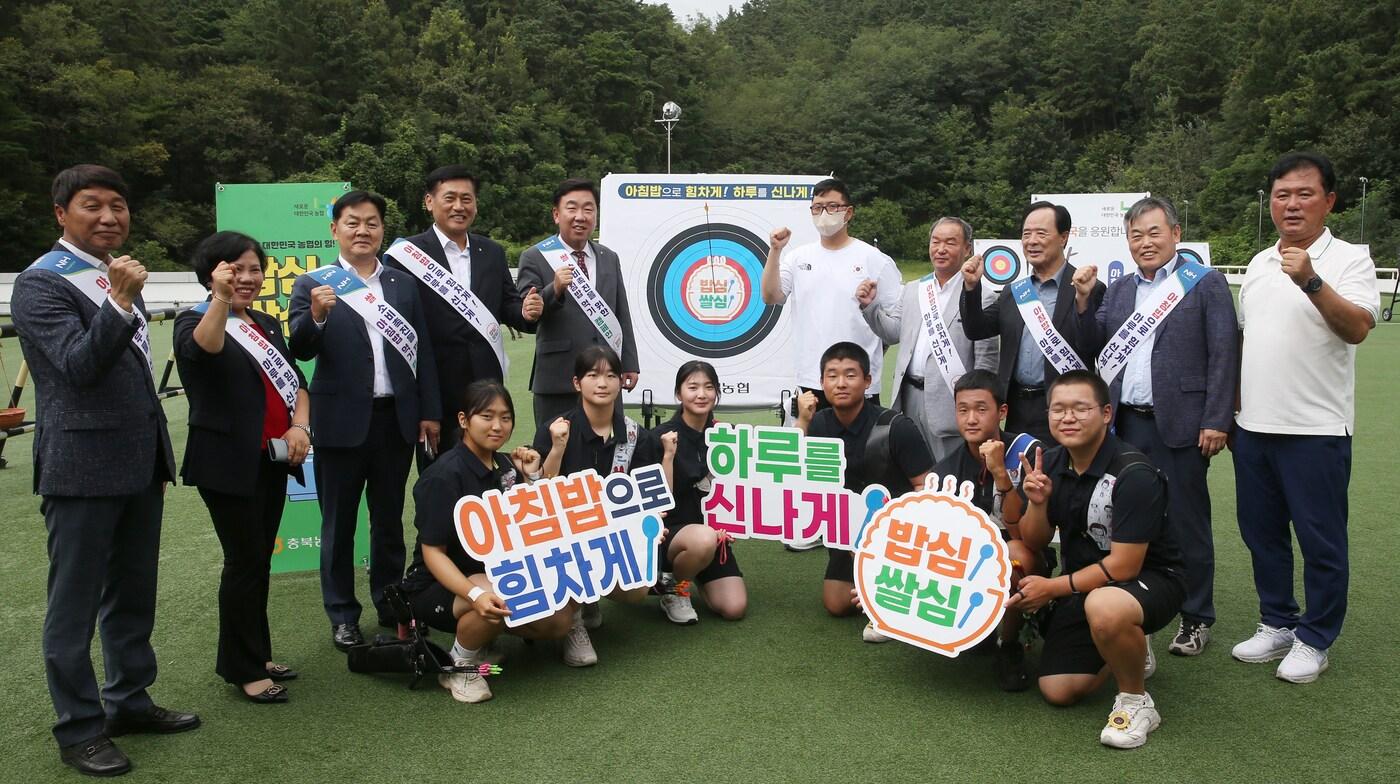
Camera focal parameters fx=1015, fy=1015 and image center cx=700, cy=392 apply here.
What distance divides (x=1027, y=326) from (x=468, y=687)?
2788 mm

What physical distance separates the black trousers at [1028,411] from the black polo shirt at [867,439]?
449 mm

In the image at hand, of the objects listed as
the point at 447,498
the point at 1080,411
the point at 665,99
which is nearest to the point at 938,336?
the point at 1080,411

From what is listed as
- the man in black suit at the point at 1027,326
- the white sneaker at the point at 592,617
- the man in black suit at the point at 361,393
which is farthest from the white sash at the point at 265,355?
the man in black suit at the point at 1027,326

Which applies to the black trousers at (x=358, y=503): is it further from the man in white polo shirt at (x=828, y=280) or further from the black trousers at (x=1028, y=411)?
the black trousers at (x=1028, y=411)

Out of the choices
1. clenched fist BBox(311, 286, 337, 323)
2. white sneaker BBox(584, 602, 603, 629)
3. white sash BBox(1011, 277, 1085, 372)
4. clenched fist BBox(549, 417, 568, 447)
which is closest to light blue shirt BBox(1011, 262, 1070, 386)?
white sash BBox(1011, 277, 1085, 372)

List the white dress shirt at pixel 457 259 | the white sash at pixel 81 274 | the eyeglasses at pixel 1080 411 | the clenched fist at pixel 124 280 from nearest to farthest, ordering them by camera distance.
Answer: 1. the clenched fist at pixel 124 280
2. the white sash at pixel 81 274
3. the eyeglasses at pixel 1080 411
4. the white dress shirt at pixel 457 259

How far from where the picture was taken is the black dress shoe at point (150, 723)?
3422mm

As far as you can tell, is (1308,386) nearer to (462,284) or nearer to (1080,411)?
(1080,411)

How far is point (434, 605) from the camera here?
12.8ft

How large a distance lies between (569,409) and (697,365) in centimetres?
73

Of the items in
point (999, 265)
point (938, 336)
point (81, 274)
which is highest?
point (999, 265)

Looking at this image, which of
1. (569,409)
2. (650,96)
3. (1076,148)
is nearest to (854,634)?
(569,409)

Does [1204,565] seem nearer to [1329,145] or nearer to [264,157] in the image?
[264,157]

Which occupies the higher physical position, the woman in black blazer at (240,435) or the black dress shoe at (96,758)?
the woman in black blazer at (240,435)
